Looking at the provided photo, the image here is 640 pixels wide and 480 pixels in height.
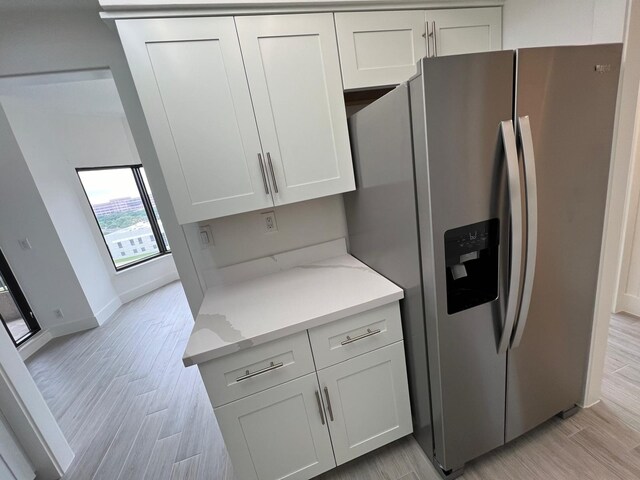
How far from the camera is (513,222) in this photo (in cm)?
94

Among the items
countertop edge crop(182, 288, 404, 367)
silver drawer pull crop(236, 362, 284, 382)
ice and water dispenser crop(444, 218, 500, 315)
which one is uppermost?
ice and water dispenser crop(444, 218, 500, 315)

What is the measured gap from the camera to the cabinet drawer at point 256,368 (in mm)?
1021

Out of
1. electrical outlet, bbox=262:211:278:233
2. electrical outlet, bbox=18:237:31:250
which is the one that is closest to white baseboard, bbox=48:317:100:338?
electrical outlet, bbox=18:237:31:250

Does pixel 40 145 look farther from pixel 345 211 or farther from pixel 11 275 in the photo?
pixel 345 211

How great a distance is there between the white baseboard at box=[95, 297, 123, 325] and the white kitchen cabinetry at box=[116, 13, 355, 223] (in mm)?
3334

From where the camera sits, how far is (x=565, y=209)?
3.50 feet

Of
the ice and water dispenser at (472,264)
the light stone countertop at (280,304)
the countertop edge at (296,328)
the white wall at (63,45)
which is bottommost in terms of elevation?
the countertop edge at (296,328)

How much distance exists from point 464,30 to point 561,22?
403 mm

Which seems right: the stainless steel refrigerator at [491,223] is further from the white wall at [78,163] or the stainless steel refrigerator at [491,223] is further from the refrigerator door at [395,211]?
the white wall at [78,163]

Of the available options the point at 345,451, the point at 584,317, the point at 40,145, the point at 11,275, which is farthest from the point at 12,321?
the point at 584,317

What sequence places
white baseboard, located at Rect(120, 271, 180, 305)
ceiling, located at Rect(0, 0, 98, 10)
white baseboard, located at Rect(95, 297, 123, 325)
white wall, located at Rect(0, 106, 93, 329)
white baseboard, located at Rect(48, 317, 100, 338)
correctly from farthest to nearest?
white baseboard, located at Rect(120, 271, 180, 305), white baseboard, located at Rect(95, 297, 123, 325), white baseboard, located at Rect(48, 317, 100, 338), white wall, located at Rect(0, 106, 93, 329), ceiling, located at Rect(0, 0, 98, 10)

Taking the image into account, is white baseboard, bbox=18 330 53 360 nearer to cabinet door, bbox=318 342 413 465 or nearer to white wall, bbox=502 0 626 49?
cabinet door, bbox=318 342 413 465

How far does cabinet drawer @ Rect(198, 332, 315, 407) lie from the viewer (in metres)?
1.02

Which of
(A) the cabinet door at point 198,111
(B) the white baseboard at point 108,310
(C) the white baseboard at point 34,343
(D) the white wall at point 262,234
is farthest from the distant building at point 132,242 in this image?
(A) the cabinet door at point 198,111
